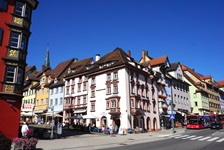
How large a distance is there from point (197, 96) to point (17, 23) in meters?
58.4

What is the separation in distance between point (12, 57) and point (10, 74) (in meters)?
1.70

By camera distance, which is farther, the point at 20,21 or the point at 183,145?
the point at 20,21

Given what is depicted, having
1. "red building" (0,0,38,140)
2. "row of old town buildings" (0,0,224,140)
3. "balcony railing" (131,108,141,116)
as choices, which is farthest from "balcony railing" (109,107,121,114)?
"red building" (0,0,38,140)

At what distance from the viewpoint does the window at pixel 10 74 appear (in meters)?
20.0

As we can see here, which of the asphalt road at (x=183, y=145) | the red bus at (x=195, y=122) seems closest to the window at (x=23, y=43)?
the asphalt road at (x=183, y=145)

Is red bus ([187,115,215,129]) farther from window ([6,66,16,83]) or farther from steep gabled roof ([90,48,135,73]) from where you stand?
window ([6,66,16,83])

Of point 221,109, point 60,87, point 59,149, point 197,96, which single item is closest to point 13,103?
point 59,149

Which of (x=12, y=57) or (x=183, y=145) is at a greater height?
(x=12, y=57)

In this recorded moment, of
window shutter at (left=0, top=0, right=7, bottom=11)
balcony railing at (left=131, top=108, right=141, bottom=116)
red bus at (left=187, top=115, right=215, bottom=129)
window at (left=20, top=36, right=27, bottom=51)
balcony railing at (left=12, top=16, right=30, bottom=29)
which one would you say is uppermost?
window shutter at (left=0, top=0, right=7, bottom=11)

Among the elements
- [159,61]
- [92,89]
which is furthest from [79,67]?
[159,61]

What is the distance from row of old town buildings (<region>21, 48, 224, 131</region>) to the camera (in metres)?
36.7

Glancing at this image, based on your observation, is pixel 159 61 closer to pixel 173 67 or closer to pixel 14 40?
pixel 173 67

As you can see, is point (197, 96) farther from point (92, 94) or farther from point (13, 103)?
point (13, 103)

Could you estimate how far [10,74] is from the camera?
20.2 meters
